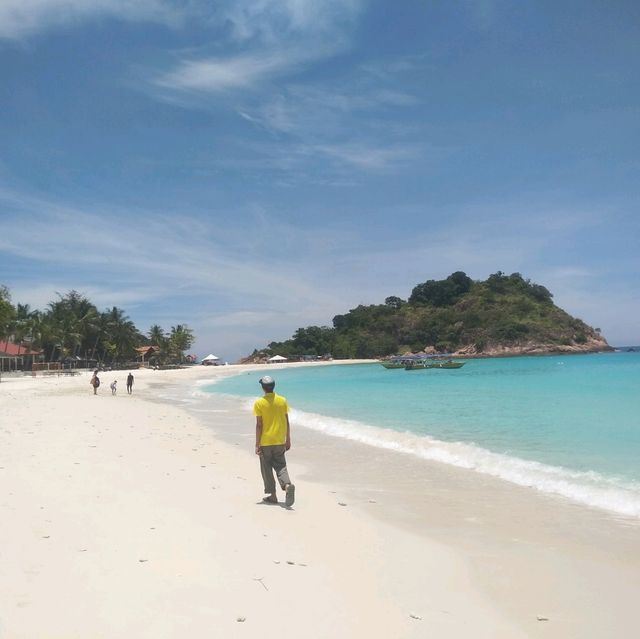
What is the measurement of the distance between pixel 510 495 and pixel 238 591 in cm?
563

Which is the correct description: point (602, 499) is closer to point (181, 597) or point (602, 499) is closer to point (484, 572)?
point (484, 572)

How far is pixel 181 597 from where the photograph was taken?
14.0 feet

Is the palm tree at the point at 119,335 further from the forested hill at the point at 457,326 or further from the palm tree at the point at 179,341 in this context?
the forested hill at the point at 457,326

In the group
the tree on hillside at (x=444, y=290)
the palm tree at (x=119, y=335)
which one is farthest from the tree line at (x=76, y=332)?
the tree on hillside at (x=444, y=290)

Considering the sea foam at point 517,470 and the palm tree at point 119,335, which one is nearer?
the sea foam at point 517,470

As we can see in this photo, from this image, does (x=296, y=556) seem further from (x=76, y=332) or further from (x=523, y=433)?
(x=76, y=332)

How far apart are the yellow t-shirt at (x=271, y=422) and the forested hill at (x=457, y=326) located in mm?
118886

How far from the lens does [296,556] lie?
216 inches

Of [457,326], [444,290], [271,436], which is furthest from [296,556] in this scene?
[444,290]

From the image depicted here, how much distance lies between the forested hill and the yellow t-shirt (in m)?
119

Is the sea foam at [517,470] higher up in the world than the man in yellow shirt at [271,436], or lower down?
lower down

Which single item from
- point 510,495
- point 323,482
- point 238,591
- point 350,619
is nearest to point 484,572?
point 350,619

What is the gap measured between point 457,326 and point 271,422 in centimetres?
12425

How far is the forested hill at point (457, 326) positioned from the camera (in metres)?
123
